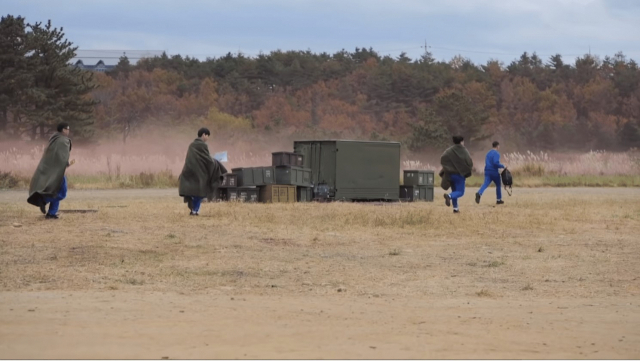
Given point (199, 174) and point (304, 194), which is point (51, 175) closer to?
point (199, 174)

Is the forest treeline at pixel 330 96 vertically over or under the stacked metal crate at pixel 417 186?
over

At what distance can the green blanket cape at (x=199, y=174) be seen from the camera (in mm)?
22016

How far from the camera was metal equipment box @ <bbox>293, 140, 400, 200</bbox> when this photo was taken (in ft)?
97.0

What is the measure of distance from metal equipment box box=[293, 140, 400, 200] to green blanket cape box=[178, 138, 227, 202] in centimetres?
747

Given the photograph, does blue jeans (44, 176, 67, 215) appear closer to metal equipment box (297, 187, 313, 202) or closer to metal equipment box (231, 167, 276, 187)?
metal equipment box (231, 167, 276, 187)

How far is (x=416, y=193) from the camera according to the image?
102 feet

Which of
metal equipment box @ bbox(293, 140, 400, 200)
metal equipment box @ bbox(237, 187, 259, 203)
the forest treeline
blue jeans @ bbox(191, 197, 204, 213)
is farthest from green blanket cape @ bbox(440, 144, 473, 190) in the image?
the forest treeline

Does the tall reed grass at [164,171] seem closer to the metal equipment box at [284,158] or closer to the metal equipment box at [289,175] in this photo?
the metal equipment box at [284,158]

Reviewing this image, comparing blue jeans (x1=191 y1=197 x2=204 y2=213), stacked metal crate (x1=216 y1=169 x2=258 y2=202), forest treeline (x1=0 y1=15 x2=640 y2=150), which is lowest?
blue jeans (x1=191 y1=197 x2=204 y2=213)

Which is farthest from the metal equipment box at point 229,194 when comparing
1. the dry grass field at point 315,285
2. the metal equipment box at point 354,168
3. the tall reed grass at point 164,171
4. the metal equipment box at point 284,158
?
the tall reed grass at point 164,171

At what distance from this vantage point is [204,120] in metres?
75.0

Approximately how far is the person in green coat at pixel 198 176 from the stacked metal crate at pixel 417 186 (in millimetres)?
9463

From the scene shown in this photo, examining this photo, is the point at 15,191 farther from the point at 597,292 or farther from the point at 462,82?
the point at 462,82

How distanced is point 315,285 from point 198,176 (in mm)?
9647
